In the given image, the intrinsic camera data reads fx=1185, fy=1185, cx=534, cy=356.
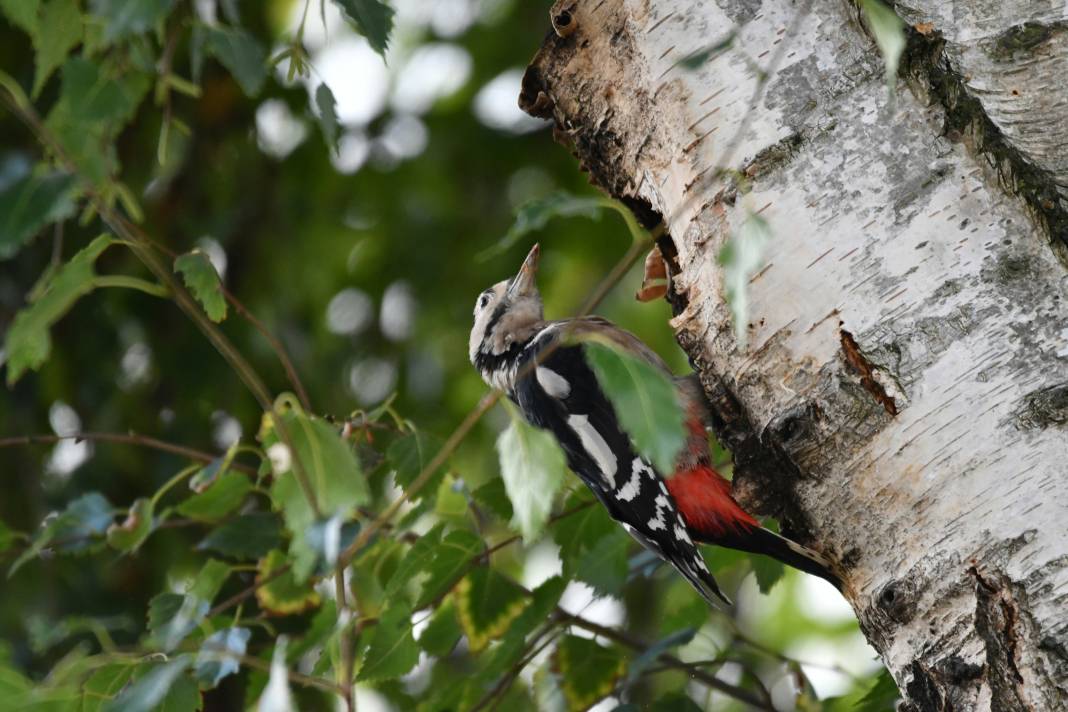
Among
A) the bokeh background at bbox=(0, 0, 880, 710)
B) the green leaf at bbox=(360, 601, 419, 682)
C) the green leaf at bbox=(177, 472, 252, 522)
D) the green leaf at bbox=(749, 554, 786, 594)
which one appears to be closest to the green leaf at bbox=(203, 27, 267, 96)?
the green leaf at bbox=(177, 472, 252, 522)

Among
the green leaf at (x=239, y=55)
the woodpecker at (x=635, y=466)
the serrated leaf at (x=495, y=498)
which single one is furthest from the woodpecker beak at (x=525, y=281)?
the green leaf at (x=239, y=55)

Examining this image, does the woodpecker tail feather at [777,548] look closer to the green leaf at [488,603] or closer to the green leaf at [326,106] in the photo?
the green leaf at [488,603]

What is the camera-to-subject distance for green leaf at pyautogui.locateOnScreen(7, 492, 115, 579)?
2.10 meters

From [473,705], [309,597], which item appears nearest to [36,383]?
[309,597]

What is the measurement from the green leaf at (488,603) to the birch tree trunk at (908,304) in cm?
57

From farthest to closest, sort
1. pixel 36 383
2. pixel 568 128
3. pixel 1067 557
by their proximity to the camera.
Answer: pixel 36 383 → pixel 568 128 → pixel 1067 557

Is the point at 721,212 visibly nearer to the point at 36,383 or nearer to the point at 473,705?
the point at 473,705

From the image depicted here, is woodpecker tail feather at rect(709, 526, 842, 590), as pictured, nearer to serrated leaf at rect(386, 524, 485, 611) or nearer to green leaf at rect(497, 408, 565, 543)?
serrated leaf at rect(386, 524, 485, 611)

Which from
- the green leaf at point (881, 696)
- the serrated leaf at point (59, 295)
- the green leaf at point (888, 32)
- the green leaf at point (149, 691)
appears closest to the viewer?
the green leaf at point (888, 32)

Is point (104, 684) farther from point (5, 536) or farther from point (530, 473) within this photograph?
point (530, 473)

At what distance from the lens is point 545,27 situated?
4.54 meters

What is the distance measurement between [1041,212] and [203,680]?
133 centimetres

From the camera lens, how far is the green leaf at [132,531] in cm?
209

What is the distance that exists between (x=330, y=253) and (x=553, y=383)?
6.78ft
